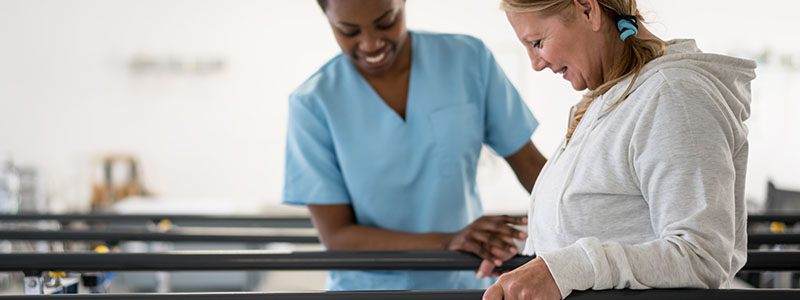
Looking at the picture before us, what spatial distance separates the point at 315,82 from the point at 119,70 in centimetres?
458

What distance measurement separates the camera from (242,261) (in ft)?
3.50

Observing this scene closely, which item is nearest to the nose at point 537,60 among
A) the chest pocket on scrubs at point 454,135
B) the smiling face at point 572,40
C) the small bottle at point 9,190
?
the smiling face at point 572,40

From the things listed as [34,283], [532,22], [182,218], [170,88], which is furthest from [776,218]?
[170,88]

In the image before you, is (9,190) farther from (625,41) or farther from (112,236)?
(625,41)

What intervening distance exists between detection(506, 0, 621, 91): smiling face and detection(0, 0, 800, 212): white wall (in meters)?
4.29

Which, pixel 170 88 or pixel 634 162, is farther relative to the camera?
pixel 170 88

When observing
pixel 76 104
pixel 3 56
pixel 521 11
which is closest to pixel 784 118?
pixel 521 11

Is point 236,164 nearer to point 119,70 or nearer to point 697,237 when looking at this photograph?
point 119,70

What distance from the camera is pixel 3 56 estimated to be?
5.30 meters

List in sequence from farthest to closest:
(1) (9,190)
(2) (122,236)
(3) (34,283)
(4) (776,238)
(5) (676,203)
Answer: (1) (9,190)
(2) (122,236)
(4) (776,238)
(3) (34,283)
(5) (676,203)

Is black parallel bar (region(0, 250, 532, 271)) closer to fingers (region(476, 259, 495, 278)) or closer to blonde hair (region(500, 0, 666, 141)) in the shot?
fingers (region(476, 259, 495, 278))

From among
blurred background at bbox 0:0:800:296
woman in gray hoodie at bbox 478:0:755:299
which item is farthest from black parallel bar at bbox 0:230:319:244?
blurred background at bbox 0:0:800:296

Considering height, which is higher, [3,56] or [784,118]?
[3,56]

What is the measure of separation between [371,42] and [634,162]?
0.72 metres
